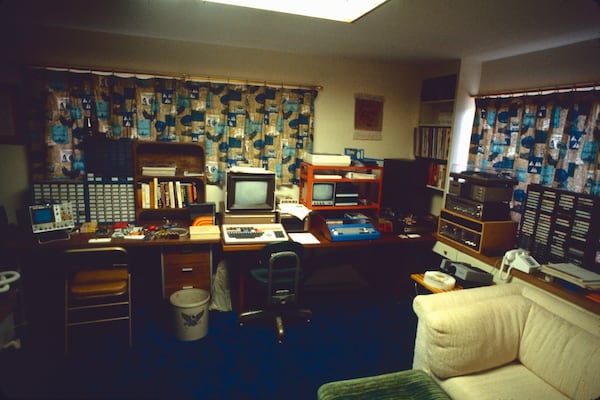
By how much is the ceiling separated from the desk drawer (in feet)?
6.36

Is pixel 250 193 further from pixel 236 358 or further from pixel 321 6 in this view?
pixel 321 6

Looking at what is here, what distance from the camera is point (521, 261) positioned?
267 centimetres

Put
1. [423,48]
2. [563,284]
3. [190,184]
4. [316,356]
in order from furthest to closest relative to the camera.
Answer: [190,184] → [423,48] → [316,356] → [563,284]

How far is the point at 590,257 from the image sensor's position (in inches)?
98.3

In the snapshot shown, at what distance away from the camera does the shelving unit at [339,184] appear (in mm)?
3627

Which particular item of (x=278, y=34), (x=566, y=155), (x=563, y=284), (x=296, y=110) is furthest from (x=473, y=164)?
(x=278, y=34)

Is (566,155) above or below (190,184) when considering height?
above

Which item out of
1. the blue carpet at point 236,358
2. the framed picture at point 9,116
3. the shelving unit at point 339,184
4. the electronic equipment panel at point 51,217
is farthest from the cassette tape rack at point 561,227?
the framed picture at point 9,116

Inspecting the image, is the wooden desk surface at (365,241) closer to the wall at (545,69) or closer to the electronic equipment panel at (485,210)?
the electronic equipment panel at (485,210)

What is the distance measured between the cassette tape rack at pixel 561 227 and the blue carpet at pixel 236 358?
130 centimetres

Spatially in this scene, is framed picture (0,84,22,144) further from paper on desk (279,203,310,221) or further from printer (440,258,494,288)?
printer (440,258,494,288)

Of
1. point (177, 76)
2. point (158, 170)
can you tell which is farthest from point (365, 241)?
point (177, 76)

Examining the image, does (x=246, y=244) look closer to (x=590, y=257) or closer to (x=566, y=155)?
(x=590, y=257)

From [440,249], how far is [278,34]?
2.57 metres
